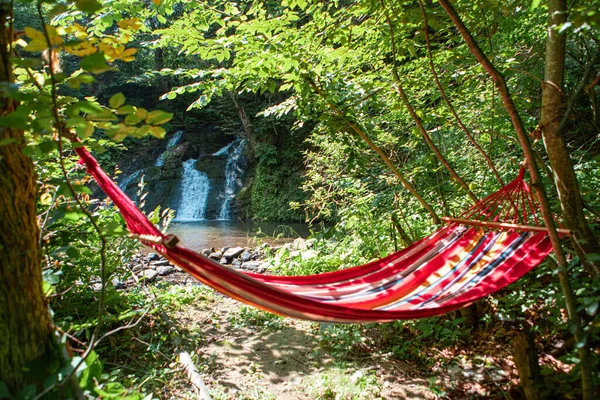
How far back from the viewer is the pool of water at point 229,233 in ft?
18.6

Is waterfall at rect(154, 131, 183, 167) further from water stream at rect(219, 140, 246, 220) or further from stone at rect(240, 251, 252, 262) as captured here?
stone at rect(240, 251, 252, 262)

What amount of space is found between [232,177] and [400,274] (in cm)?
771

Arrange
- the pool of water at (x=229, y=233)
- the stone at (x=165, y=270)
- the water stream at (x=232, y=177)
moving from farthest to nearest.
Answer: the water stream at (x=232, y=177) → the pool of water at (x=229, y=233) → the stone at (x=165, y=270)

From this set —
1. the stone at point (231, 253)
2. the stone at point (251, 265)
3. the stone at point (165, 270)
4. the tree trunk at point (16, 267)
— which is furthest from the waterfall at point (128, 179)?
the tree trunk at point (16, 267)

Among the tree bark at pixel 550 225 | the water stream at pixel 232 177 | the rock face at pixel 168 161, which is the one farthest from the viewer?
the rock face at pixel 168 161

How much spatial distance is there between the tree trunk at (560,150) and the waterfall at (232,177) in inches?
299

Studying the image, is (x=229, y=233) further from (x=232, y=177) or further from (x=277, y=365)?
(x=277, y=365)

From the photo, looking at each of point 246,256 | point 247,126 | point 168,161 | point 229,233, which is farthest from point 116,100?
point 168,161

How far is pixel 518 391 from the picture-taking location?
138 cm

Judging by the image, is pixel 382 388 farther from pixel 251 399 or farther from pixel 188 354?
pixel 188 354

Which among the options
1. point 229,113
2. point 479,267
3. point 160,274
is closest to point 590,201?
point 479,267

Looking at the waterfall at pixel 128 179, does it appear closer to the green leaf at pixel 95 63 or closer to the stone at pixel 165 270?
the stone at pixel 165 270

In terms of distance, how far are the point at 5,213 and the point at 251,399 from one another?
1150 mm

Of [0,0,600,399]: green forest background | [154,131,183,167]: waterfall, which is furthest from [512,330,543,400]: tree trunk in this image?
[154,131,183,167]: waterfall
